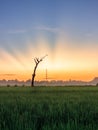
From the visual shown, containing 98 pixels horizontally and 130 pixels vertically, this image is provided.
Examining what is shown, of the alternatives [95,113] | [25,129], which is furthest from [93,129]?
[95,113]

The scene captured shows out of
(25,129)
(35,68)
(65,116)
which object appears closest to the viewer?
(25,129)

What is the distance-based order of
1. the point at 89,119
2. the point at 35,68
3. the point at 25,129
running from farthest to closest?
the point at 35,68 < the point at 89,119 < the point at 25,129

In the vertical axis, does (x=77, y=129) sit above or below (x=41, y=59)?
below

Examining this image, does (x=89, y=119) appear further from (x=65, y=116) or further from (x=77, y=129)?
(x=77, y=129)

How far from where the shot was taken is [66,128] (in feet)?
22.0

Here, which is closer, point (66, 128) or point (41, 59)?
point (66, 128)

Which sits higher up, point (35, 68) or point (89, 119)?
point (35, 68)

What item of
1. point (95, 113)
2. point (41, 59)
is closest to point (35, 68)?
point (41, 59)

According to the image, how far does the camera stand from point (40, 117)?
30.2 feet

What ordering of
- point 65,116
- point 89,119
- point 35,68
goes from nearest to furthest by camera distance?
point 89,119
point 65,116
point 35,68

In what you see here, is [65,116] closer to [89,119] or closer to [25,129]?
[89,119]

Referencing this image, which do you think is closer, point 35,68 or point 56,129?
point 56,129

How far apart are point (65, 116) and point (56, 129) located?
9.42ft

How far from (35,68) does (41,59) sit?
10.6 ft
